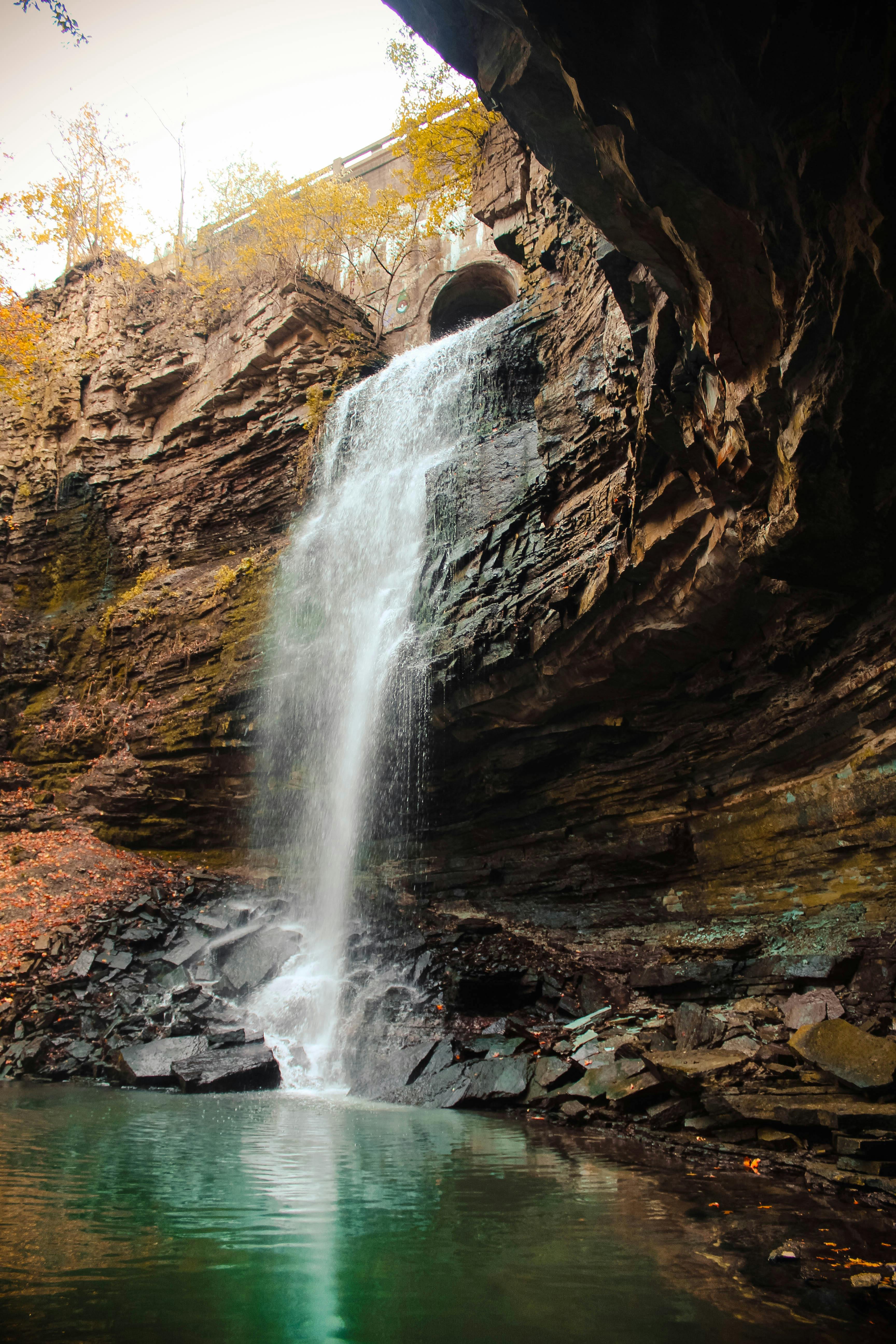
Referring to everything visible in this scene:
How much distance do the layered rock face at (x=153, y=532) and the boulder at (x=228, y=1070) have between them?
22.5 feet

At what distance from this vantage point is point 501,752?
11.4 m

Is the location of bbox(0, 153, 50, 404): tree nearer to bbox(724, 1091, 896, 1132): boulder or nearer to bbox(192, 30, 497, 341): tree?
bbox(192, 30, 497, 341): tree

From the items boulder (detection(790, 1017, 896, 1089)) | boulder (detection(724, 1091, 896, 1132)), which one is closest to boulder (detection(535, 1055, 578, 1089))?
boulder (detection(724, 1091, 896, 1132))

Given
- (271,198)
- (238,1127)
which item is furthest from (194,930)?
(271,198)

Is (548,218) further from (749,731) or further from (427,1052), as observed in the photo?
(427,1052)

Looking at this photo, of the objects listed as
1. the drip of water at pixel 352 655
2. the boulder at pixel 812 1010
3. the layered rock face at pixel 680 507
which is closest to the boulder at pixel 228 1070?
the drip of water at pixel 352 655

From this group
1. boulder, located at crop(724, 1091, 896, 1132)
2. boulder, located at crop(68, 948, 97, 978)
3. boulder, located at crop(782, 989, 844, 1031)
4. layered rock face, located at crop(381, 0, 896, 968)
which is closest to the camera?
layered rock face, located at crop(381, 0, 896, 968)

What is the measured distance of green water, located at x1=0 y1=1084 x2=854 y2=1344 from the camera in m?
2.61

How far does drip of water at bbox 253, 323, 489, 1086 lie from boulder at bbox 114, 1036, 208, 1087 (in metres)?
2.00

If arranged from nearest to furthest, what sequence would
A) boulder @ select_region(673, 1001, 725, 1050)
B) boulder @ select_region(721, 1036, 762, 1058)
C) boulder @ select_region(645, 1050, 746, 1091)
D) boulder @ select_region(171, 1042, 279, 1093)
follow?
boulder @ select_region(645, 1050, 746, 1091) → boulder @ select_region(721, 1036, 762, 1058) → boulder @ select_region(673, 1001, 725, 1050) → boulder @ select_region(171, 1042, 279, 1093)

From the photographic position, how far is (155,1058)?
8531mm

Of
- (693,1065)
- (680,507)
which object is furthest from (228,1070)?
(680,507)

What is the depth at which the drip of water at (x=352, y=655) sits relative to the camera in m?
12.1

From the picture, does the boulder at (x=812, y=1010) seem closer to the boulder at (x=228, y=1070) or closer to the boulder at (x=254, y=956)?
the boulder at (x=228, y=1070)
